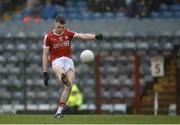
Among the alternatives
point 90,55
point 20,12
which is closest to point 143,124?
point 90,55

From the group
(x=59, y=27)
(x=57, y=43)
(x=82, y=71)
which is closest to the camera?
(x=59, y=27)

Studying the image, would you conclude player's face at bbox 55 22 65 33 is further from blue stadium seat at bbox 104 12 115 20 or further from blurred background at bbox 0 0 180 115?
blue stadium seat at bbox 104 12 115 20

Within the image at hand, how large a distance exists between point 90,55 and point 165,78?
287 inches

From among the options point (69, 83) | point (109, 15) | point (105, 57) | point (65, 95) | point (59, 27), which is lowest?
point (65, 95)

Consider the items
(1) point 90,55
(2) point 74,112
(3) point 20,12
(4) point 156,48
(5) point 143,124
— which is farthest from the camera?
(3) point 20,12

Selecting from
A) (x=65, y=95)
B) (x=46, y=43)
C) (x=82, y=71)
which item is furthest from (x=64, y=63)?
(x=82, y=71)

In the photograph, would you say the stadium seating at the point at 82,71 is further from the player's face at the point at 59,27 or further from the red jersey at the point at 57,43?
the player's face at the point at 59,27

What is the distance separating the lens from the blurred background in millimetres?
23859

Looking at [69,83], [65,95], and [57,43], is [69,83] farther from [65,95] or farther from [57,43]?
[57,43]

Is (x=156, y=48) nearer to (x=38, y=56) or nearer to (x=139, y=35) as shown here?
(x=139, y=35)

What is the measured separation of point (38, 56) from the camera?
1017 inches

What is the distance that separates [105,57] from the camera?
2467cm

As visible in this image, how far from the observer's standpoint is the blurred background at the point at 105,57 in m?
23.9

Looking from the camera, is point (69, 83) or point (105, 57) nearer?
point (69, 83)
